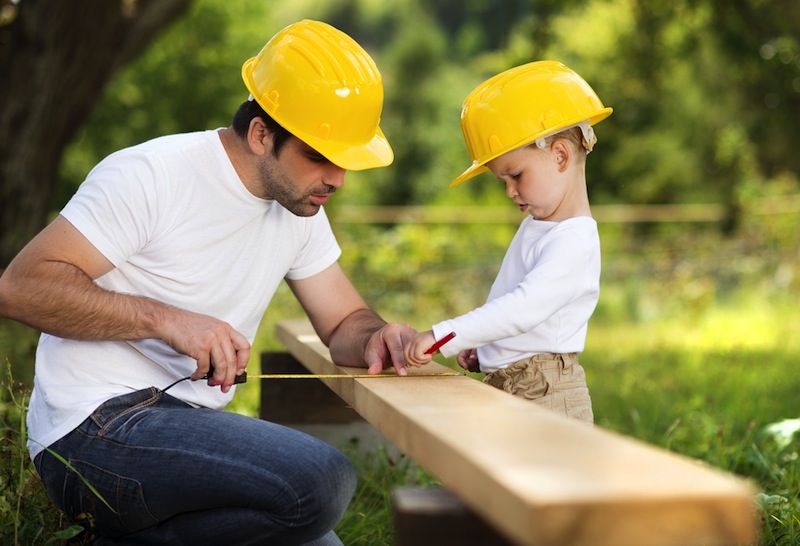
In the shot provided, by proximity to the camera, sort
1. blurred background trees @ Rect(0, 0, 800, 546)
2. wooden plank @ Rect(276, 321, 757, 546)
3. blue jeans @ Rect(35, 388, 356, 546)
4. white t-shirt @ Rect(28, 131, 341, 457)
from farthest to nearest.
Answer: blurred background trees @ Rect(0, 0, 800, 546) → white t-shirt @ Rect(28, 131, 341, 457) → blue jeans @ Rect(35, 388, 356, 546) → wooden plank @ Rect(276, 321, 757, 546)

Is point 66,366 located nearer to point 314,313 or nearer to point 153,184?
point 153,184

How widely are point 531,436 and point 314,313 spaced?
1.90 m

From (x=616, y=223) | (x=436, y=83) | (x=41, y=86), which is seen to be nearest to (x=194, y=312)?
(x=41, y=86)

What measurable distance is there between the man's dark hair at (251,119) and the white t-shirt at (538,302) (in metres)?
0.74

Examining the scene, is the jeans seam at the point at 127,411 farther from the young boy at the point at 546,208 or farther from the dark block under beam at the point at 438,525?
the dark block under beam at the point at 438,525

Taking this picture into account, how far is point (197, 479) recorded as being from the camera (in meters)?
2.71

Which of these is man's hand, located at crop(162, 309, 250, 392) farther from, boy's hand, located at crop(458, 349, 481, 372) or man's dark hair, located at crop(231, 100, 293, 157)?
boy's hand, located at crop(458, 349, 481, 372)

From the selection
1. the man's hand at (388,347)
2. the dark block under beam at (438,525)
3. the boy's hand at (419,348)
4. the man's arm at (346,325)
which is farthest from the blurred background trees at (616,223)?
the dark block under beam at (438,525)

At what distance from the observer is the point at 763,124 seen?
1082cm

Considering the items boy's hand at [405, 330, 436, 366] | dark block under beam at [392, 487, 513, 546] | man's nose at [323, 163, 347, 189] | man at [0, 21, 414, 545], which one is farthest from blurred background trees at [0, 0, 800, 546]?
dark block under beam at [392, 487, 513, 546]

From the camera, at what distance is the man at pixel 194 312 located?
2768 mm

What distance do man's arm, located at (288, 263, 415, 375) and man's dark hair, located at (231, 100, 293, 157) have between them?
606 millimetres

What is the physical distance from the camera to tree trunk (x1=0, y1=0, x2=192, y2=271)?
7422mm

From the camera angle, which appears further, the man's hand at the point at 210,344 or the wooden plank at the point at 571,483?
the man's hand at the point at 210,344
